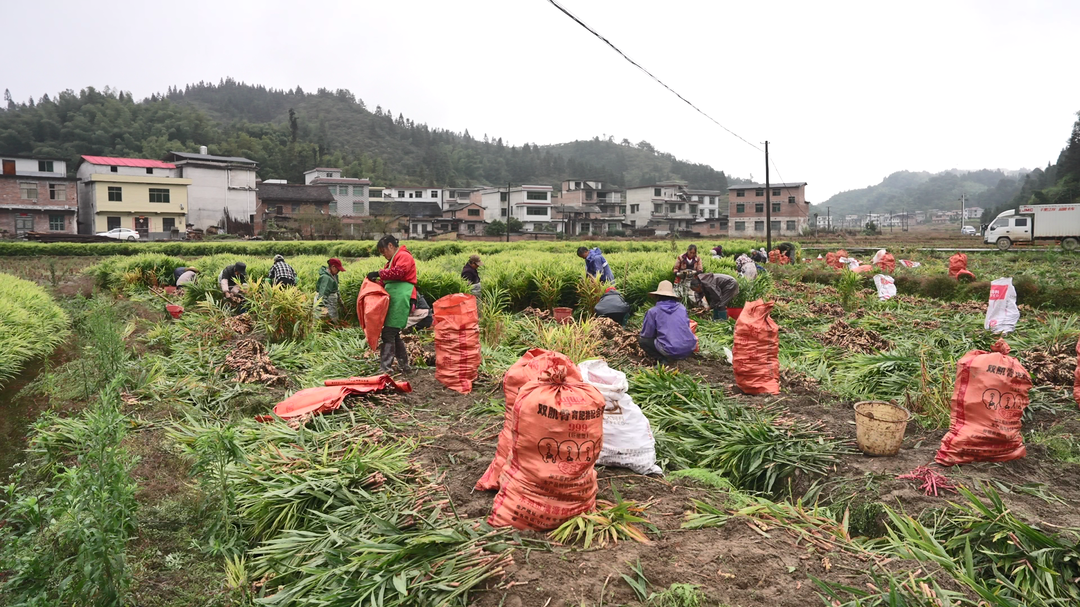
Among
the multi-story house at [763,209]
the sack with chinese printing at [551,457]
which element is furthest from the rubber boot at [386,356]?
the multi-story house at [763,209]

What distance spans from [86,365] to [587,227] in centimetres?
5484

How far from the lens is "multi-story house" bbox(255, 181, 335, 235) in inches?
1866

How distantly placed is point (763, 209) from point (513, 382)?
187 ft

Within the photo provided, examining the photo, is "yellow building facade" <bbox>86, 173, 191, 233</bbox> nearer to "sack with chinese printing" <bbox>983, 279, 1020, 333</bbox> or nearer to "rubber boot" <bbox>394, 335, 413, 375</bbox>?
"rubber boot" <bbox>394, 335, 413, 375</bbox>

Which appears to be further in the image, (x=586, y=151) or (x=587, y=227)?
(x=586, y=151)

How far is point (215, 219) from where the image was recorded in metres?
46.6

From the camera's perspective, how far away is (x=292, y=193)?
50.6 metres

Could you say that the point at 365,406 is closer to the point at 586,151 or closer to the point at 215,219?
the point at 215,219

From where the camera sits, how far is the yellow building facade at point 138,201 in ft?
134

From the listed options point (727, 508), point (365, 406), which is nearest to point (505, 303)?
point (365, 406)

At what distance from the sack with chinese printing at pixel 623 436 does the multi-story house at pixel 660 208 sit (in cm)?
5841

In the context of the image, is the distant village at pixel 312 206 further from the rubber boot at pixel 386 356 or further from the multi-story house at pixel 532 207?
the rubber boot at pixel 386 356

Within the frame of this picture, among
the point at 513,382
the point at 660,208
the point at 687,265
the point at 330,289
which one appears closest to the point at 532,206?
the point at 660,208

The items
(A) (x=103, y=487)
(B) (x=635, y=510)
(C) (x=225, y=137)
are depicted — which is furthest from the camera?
(C) (x=225, y=137)
